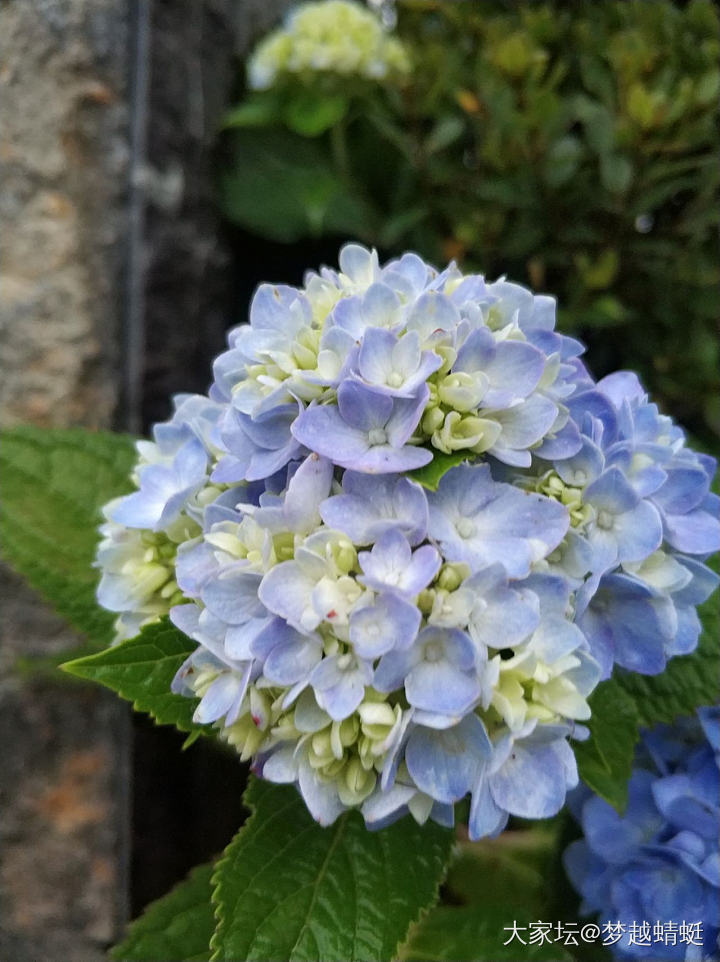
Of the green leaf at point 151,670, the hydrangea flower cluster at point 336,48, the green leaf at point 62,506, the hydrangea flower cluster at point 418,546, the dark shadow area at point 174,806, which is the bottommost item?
the dark shadow area at point 174,806

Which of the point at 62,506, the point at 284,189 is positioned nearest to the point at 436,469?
the point at 62,506

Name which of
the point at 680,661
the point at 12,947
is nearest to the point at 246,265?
the point at 680,661

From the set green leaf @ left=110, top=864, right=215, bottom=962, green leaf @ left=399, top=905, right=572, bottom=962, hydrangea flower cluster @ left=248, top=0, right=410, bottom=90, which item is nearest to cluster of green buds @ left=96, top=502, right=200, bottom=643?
green leaf @ left=110, top=864, right=215, bottom=962

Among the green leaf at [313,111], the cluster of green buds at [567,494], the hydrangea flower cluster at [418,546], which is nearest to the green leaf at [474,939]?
the hydrangea flower cluster at [418,546]

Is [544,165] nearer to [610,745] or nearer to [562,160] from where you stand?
[562,160]

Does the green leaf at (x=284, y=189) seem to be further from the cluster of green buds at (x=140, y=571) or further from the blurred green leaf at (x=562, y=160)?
the cluster of green buds at (x=140, y=571)
